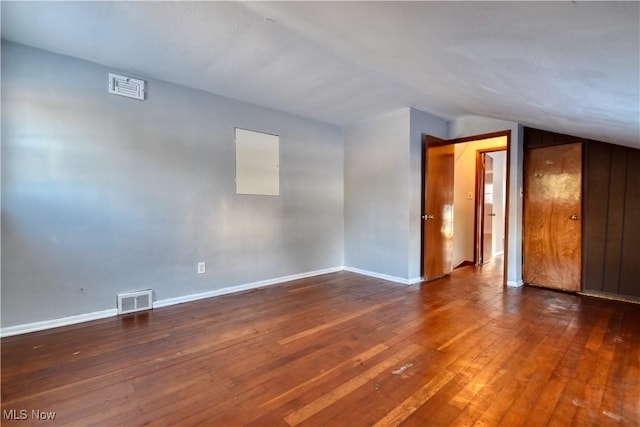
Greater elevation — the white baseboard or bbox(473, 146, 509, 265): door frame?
bbox(473, 146, 509, 265): door frame

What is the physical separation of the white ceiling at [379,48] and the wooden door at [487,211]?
9.59ft

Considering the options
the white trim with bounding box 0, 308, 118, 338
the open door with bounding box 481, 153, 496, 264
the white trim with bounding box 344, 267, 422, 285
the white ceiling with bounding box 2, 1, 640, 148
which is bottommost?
the white trim with bounding box 344, 267, 422, 285

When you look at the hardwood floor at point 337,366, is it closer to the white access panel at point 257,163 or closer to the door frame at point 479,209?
the white access panel at point 257,163

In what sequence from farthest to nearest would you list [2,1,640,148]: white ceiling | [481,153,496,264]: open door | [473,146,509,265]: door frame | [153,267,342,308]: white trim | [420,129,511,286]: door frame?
[481,153,496,264]: open door → [473,146,509,265]: door frame → [420,129,511,286]: door frame → [153,267,342,308]: white trim → [2,1,640,148]: white ceiling

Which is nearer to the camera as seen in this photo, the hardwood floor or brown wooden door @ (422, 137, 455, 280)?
the hardwood floor

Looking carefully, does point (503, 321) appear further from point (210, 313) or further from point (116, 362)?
point (116, 362)

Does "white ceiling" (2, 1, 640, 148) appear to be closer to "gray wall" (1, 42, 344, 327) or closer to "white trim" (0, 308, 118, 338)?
"gray wall" (1, 42, 344, 327)

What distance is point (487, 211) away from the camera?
575 cm

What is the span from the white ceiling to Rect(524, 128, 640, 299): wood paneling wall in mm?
1082

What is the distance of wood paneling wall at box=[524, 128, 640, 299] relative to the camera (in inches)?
129

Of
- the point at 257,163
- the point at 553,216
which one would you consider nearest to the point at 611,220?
the point at 553,216

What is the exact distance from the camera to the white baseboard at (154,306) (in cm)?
245

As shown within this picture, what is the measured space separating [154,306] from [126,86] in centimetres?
223

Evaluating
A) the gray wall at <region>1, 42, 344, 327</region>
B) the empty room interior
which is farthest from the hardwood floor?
the gray wall at <region>1, 42, 344, 327</region>
